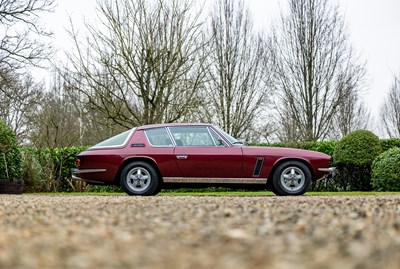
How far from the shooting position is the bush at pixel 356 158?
1775 cm

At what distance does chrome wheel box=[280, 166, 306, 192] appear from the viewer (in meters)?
11.4

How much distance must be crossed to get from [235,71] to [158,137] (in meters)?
13.9

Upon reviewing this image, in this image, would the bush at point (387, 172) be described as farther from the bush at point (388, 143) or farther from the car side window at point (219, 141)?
the car side window at point (219, 141)

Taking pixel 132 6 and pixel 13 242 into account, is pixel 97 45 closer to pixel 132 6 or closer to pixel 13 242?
pixel 132 6

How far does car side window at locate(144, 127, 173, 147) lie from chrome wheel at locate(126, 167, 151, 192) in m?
0.56

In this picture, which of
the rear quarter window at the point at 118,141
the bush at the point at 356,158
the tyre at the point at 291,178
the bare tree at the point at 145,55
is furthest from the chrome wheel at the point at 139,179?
the bush at the point at 356,158

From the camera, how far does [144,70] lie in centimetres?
1841

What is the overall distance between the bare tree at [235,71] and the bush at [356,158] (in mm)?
7214

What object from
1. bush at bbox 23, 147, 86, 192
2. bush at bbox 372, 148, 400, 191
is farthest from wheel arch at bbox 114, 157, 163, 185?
bush at bbox 372, 148, 400, 191

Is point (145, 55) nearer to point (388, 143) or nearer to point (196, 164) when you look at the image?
point (388, 143)

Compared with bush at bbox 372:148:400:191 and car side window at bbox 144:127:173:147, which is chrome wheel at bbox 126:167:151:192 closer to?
car side window at bbox 144:127:173:147

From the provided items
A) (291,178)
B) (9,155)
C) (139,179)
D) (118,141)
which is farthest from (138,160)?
(9,155)

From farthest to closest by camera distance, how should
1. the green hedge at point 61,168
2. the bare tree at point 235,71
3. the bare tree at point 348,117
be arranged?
the bare tree at point 348,117 < the bare tree at point 235,71 < the green hedge at point 61,168

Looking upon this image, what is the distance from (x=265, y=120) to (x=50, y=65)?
34.1ft
